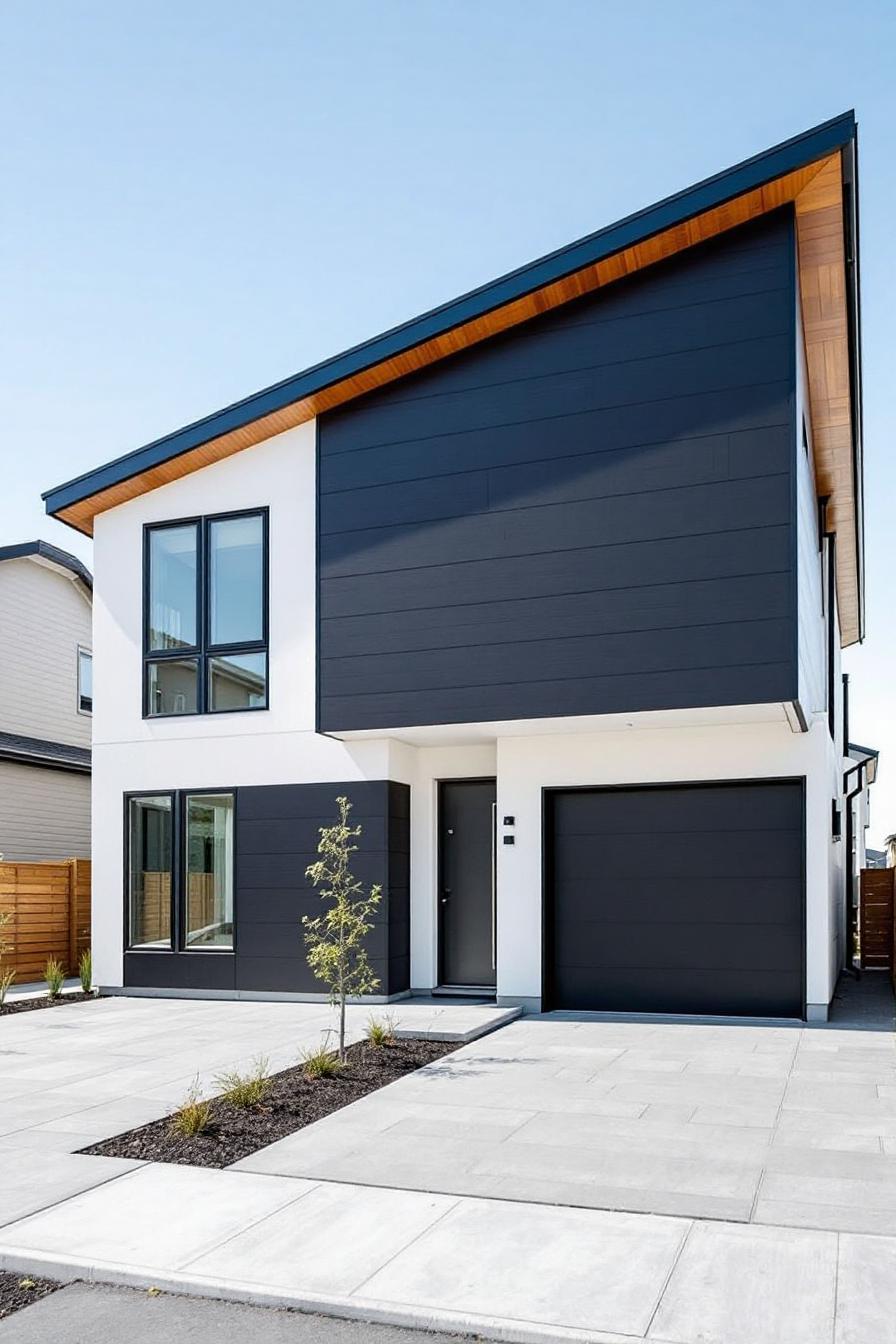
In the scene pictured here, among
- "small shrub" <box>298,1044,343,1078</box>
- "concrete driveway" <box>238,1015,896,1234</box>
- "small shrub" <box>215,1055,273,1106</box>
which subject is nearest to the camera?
"concrete driveway" <box>238,1015,896,1234</box>

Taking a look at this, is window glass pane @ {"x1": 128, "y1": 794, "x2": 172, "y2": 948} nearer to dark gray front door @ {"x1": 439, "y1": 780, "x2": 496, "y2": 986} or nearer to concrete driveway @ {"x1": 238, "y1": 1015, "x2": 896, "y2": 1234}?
dark gray front door @ {"x1": 439, "y1": 780, "x2": 496, "y2": 986}

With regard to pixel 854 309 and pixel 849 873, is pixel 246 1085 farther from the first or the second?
pixel 849 873

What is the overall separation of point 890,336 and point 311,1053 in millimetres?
9640

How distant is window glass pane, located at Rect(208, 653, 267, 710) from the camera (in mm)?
11797

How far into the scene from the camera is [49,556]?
1895cm

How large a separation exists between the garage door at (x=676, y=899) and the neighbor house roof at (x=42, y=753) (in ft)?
29.8

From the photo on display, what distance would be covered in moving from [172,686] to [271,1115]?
6.47 meters

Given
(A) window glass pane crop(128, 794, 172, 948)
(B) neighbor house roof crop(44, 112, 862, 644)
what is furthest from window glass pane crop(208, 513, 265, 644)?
(A) window glass pane crop(128, 794, 172, 948)

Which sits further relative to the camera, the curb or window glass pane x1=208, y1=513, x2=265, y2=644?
window glass pane x1=208, y1=513, x2=265, y2=644

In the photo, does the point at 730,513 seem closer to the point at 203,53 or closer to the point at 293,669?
the point at 293,669

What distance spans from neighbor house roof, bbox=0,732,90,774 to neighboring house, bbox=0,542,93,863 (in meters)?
0.02

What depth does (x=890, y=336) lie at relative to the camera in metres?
12.4

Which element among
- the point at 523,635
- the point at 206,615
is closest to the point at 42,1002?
the point at 206,615

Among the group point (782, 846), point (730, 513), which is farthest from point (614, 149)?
point (782, 846)
